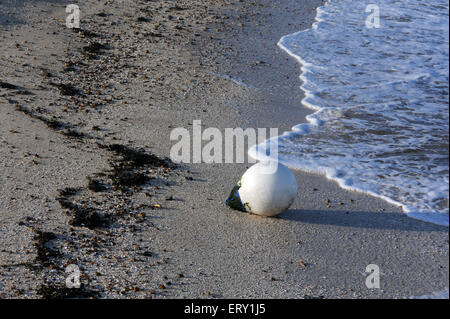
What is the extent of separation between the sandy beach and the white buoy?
162mm

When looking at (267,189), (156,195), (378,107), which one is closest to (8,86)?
(156,195)

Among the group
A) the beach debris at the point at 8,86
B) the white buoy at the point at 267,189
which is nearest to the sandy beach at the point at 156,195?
the beach debris at the point at 8,86

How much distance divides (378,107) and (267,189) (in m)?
3.60

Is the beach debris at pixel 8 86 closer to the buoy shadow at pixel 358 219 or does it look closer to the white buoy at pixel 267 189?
the white buoy at pixel 267 189

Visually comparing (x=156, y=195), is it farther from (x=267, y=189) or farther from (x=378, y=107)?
(x=378, y=107)

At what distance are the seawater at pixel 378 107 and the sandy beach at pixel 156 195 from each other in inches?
9.3

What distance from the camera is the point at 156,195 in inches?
243

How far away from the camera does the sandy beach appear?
4.87 m

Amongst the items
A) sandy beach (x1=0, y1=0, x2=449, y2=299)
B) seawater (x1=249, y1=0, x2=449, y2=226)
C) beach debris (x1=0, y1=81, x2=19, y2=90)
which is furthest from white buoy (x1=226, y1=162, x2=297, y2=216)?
beach debris (x1=0, y1=81, x2=19, y2=90)

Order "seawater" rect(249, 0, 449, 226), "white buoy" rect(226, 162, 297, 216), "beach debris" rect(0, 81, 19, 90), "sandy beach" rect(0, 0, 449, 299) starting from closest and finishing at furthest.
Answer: "sandy beach" rect(0, 0, 449, 299), "white buoy" rect(226, 162, 297, 216), "seawater" rect(249, 0, 449, 226), "beach debris" rect(0, 81, 19, 90)

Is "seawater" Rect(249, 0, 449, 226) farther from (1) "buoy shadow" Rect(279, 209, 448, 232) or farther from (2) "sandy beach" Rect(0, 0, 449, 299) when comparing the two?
(2) "sandy beach" Rect(0, 0, 449, 299)

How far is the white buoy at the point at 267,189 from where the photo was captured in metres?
5.56
